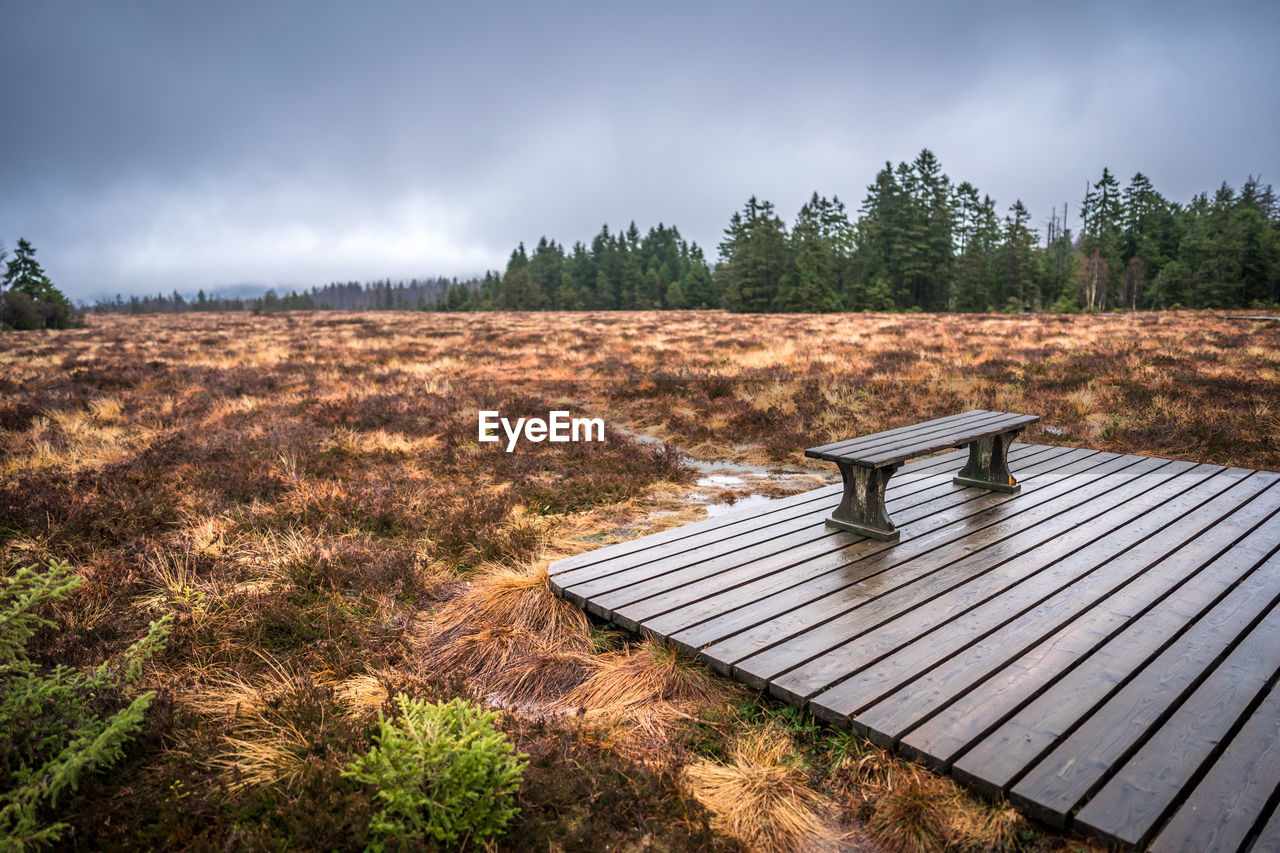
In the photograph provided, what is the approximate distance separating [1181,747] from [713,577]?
87.4 inches

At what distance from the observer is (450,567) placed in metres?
4.81

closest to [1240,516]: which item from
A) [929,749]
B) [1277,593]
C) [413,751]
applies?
[1277,593]

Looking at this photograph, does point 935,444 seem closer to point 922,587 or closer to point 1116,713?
point 922,587

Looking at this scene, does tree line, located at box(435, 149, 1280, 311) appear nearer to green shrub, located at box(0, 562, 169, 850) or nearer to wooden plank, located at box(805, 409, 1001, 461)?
wooden plank, located at box(805, 409, 1001, 461)

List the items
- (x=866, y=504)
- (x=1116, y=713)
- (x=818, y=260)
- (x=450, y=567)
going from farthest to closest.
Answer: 1. (x=818, y=260)
2. (x=450, y=567)
3. (x=866, y=504)
4. (x=1116, y=713)

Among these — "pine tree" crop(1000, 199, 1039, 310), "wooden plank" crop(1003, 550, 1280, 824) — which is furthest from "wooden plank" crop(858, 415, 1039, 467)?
"pine tree" crop(1000, 199, 1039, 310)

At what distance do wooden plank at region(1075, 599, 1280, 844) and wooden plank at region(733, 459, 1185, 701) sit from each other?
1028mm

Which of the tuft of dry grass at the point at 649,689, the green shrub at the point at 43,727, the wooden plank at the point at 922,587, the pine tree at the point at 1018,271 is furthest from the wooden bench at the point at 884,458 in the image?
the pine tree at the point at 1018,271

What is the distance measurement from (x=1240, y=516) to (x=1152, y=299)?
197ft

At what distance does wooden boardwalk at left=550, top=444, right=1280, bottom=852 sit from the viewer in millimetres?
2193

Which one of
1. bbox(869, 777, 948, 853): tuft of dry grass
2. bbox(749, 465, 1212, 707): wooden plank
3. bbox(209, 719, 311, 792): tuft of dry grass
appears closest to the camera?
bbox(869, 777, 948, 853): tuft of dry grass

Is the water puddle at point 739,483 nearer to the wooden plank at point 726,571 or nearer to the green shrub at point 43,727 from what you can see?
the wooden plank at point 726,571

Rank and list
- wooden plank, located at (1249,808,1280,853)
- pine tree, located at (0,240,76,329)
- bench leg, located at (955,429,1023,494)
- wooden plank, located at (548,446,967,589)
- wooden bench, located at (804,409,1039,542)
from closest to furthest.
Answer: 1. wooden plank, located at (1249,808,1280,853)
2. wooden plank, located at (548,446,967,589)
3. wooden bench, located at (804,409,1039,542)
4. bench leg, located at (955,429,1023,494)
5. pine tree, located at (0,240,76,329)

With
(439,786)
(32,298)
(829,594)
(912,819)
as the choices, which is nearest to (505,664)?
(439,786)
